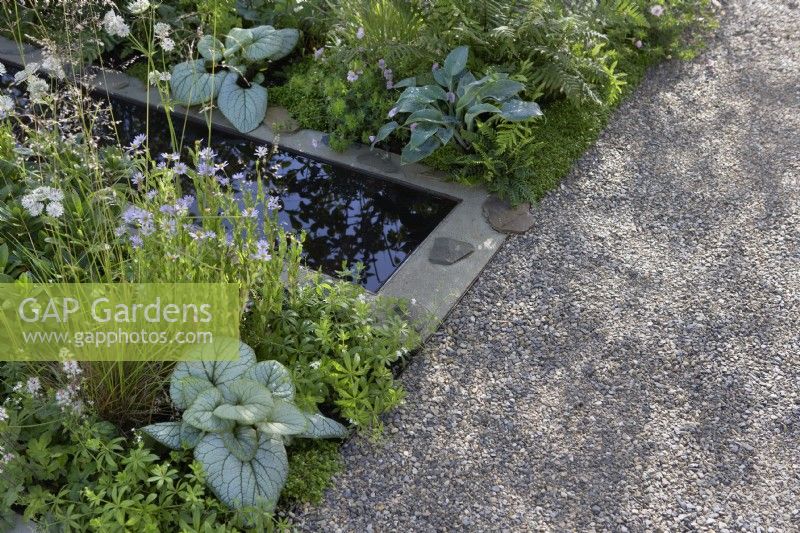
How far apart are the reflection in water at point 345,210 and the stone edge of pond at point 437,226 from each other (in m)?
0.05

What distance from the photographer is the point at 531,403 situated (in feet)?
9.81

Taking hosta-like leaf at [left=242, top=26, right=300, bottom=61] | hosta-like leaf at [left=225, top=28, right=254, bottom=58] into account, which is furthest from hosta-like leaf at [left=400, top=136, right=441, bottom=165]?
hosta-like leaf at [left=225, top=28, right=254, bottom=58]

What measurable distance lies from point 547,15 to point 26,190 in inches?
98.1

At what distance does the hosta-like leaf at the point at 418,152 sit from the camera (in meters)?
3.80

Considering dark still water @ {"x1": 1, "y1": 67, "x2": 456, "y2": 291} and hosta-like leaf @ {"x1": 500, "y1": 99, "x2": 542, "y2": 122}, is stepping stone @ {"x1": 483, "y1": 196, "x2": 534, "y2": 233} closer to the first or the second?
dark still water @ {"x1": 1, "y1": 67, "x2": 456, "y2": 291}

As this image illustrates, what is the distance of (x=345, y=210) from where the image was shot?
152 inches

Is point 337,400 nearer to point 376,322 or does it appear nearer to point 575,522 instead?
point 376,322

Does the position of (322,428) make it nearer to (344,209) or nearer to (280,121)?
(344,209)

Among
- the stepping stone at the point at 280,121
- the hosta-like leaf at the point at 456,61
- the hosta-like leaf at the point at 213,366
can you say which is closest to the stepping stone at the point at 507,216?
the hosta-like leaf at the point at 456,61

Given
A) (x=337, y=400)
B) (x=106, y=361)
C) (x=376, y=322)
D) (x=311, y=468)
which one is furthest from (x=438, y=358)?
(x=106, y=361)

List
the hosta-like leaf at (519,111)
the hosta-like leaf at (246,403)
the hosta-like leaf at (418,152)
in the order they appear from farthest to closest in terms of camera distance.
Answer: the hosta-like leaf at (418,152)
the hosta-like leaf at (519,111)
the hosta-like leaf at (246,403)

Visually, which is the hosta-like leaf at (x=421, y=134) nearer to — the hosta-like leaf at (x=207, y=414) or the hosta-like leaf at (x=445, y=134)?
the hosta-like leaf at (x=445, y=134)

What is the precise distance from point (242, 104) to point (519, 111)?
152 centimetres

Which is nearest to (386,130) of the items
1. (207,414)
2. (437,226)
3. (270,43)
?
(437,226)
